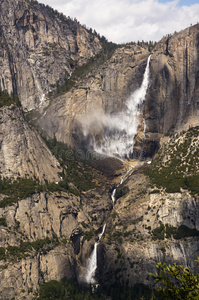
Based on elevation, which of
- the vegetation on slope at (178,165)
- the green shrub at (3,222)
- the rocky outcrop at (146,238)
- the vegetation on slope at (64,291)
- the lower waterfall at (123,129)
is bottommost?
the vegetation on slope at (64,291)

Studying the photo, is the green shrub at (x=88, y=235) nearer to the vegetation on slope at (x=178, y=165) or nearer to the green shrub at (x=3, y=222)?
the vegetation on slope at (x=178, y=165)

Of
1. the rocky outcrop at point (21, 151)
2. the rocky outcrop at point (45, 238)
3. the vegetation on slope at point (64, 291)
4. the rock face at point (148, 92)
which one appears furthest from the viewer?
the rock face at point (148, 92)

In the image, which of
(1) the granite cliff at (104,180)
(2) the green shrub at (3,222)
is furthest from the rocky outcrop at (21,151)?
(2) the green shrub at (3,222)

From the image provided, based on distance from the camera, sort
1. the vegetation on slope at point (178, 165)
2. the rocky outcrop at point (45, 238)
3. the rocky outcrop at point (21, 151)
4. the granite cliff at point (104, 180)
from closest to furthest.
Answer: the rocky outcrop at point (45, 238)
the granite cliff at point (104, 180)
the vegetation on slope at point (178, 165)
the rocky outcrop at point (21, 151)

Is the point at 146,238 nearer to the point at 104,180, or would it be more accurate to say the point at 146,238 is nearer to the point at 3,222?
the point at 104,180

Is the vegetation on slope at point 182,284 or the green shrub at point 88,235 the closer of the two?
the vegetation on slope at point 182,284

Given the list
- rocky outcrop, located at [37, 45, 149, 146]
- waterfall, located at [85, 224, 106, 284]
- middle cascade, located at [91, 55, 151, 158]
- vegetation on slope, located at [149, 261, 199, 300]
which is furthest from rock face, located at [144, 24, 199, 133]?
vegetation on slope, located at [149, 261, 199, 300]

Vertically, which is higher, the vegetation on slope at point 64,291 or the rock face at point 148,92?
the rock face at point 148,92

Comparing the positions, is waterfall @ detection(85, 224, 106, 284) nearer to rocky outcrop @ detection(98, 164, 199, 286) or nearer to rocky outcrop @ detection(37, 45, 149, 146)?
rocky outcrop @ detection(98, 164, 199, 286)
